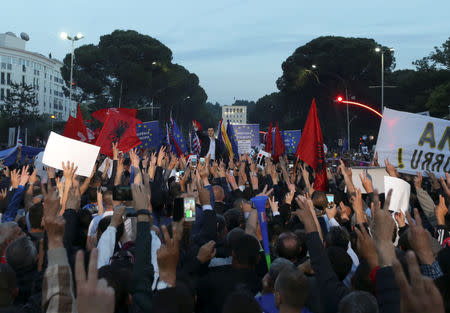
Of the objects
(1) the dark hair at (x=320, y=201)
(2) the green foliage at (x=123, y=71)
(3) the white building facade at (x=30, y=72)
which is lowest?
(1) the dark hair at (x=320, y=201)

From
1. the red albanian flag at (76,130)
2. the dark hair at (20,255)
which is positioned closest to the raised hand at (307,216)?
the dark hair at (20,255)

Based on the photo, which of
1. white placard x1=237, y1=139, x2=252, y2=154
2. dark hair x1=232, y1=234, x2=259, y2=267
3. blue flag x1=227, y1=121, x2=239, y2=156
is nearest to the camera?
dark hair x1=232, y1=234, x2=259, y2=267

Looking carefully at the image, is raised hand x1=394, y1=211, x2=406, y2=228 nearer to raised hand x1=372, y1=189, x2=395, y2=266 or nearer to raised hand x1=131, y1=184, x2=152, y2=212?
raised hand x1=372, y1=189, x2=395, y2=266

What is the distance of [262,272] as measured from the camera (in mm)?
3922

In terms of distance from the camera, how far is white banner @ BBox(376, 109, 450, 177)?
22.5 ft

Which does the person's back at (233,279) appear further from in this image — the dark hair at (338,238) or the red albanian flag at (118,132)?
the red albanian flag at (118,132)

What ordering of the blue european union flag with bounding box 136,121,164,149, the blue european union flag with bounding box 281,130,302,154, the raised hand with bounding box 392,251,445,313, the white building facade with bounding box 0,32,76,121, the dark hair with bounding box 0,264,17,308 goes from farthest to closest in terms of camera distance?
the white building facade with bounding box 0,32,76,121 < the blue european union flag with bounding box 281,130,302,154 < the blue european union flag with bounding box 136,121,164,149 < the dark hair with bounding box 0,264,17,308 < the raised hand with bounding box 392,251,445,313

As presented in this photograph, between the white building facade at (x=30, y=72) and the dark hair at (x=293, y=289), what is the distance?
87.1 meters

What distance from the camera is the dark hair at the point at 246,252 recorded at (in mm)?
3342

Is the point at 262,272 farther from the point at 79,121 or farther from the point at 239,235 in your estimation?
the point at 79,121

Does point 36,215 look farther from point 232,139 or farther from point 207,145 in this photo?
point 232,139

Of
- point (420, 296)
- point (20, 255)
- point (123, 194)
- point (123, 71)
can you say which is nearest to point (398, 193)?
point (123, 194)

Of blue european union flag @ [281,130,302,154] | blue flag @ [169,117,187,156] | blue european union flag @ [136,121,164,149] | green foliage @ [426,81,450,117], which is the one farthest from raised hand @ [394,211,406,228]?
green foliage @ [426,81,450,117]

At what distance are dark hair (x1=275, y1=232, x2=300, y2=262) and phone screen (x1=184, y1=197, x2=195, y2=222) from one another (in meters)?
0.67
